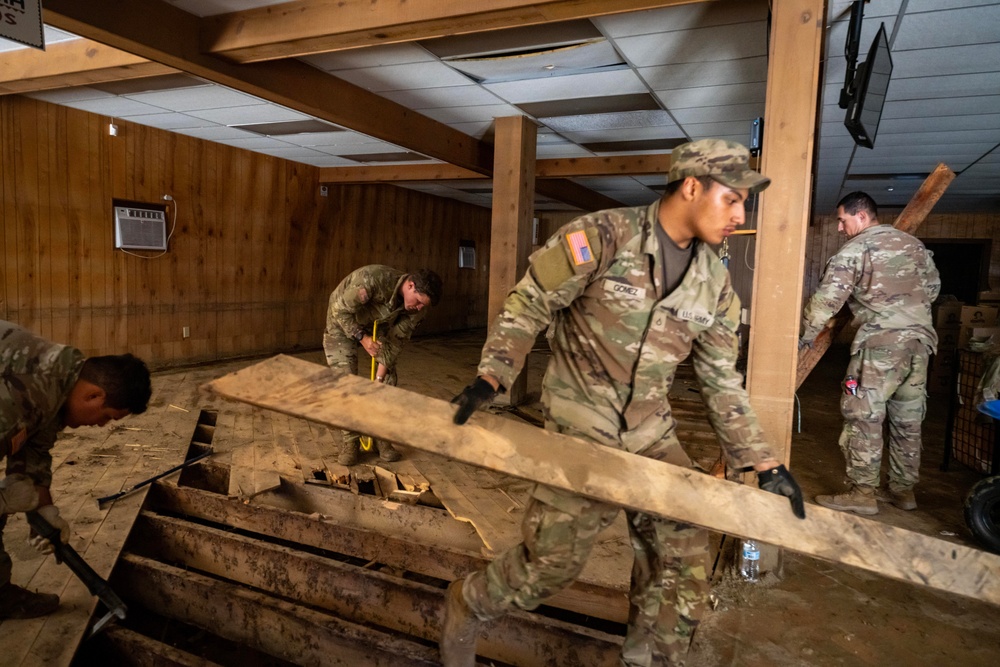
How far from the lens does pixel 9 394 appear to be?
5.68ft

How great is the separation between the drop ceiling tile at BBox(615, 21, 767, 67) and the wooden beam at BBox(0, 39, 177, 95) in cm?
264

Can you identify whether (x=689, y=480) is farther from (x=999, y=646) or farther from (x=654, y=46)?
(x=654, y=46)

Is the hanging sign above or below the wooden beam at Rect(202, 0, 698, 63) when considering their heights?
below

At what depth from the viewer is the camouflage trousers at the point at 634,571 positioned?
1606 mm

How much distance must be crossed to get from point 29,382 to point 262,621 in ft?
3.95

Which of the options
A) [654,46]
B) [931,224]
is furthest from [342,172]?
[931,224]

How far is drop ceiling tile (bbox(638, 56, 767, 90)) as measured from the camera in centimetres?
335

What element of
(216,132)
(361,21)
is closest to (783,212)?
(361,21)

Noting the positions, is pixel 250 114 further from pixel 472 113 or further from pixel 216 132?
pixel 472 113

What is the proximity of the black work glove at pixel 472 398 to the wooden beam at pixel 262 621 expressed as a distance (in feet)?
3.27

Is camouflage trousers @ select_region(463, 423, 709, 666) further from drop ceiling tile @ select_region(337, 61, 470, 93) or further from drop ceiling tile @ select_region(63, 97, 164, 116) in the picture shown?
drop ceiling tile @ select_region(63, 97, 164, 116)

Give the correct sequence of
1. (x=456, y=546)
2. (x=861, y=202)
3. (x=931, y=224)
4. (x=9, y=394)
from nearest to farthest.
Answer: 1. (x=9, y=394)
2. (x=456, y=546)
3. (x=861, y=202)
4. (x=931, y=224)

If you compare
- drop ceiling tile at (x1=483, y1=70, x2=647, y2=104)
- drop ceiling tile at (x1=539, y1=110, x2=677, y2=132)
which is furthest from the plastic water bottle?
drop ceiling tile at (x1=539, y1=110, x2=677, y2=132)

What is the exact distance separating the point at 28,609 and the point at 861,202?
4032 millimetres
